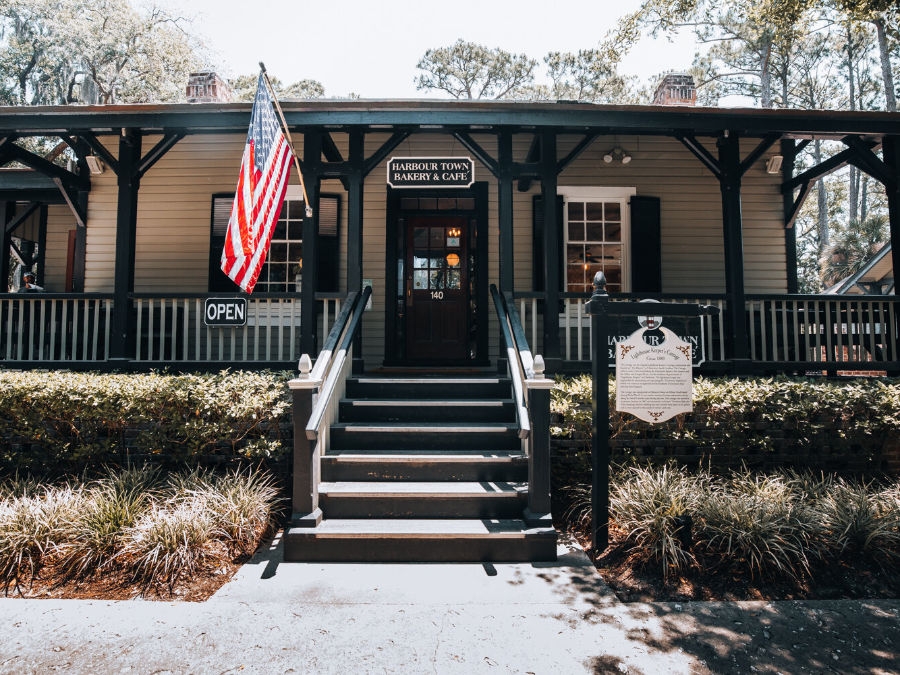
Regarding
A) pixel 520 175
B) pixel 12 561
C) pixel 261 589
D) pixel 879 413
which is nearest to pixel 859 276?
pixel 879 413

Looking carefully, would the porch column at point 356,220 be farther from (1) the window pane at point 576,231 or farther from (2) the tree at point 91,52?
(2) the tree at point 91,52

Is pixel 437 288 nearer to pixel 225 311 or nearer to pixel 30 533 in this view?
pixel 225 311

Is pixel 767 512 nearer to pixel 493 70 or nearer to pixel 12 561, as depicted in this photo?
pixel 12 561

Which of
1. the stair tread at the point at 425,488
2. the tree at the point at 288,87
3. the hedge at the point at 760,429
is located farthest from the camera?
the tree at the point at 288,87

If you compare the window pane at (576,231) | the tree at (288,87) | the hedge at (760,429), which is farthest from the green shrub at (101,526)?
the tree at (288,87)

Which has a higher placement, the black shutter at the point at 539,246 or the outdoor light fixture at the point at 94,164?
the outdoor light fixture at the point at 94,164

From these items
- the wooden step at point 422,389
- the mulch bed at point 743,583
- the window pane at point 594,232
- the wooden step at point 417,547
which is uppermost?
the window pane at point 594,232

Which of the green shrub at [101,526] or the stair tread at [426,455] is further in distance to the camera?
the stair tread at [426,455]

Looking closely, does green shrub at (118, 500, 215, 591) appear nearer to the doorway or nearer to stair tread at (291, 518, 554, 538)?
stair tread at (291, 518, 554, 538)

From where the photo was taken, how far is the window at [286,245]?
7914 mm

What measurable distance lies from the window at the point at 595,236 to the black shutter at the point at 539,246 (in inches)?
3.6

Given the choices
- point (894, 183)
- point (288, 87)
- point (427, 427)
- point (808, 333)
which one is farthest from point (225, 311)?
point (288, 87)

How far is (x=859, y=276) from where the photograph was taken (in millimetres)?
14039

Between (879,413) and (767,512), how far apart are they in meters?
2.27
